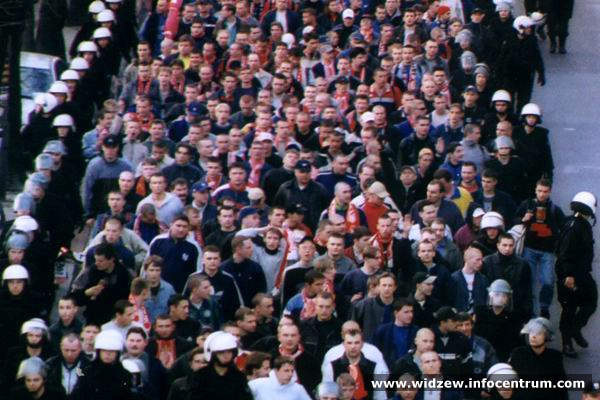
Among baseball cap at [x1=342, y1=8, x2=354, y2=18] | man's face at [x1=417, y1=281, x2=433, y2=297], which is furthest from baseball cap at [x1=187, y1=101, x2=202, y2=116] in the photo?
man's face at [x1=417, y1=281, x2=433, y2=297]

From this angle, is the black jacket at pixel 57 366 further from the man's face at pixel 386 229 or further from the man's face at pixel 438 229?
the man's face at pixel 438 229

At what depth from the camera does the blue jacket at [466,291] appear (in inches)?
897

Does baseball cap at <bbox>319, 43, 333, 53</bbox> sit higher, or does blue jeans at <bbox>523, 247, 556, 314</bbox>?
baseball cap at <bbox>319, 43, 333, 53</bbox>

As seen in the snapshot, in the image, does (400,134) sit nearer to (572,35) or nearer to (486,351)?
(486,351)

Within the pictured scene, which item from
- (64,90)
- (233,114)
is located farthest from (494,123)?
(64,90)

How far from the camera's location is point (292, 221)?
Answer: 24.1 m

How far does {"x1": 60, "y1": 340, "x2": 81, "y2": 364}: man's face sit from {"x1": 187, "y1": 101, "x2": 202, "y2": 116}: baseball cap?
7.68 meters

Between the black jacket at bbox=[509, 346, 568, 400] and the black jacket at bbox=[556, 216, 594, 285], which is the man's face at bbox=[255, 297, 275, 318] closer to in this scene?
the black jacket at bbox=[509, 346, 568, 400]

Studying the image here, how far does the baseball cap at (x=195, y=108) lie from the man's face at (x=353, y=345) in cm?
817

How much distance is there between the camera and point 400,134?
2778cm

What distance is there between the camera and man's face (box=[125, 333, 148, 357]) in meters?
20.9

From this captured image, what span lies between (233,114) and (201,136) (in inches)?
69.9

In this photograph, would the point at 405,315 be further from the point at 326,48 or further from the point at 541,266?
the point at 326,48

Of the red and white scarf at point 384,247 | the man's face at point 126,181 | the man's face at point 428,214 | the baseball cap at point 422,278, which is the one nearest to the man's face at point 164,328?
the baseball cap at point 422,278
